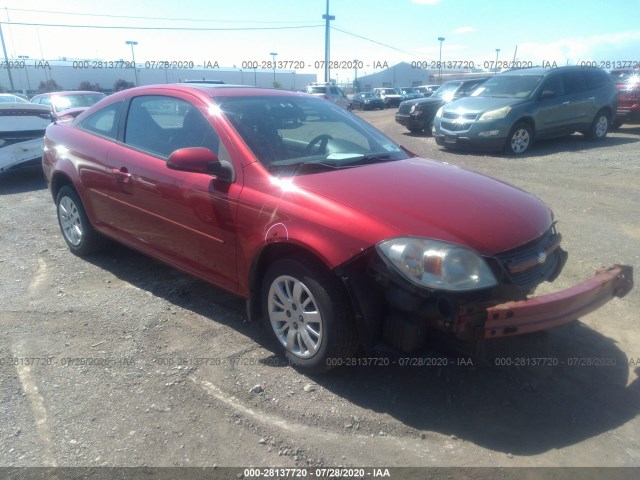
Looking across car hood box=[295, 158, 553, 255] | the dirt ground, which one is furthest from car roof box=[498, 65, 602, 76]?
car hood box=[295, 158, 553, 255]

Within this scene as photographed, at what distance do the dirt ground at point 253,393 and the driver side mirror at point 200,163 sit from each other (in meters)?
1.15

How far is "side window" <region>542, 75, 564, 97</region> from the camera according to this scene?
1101 cm

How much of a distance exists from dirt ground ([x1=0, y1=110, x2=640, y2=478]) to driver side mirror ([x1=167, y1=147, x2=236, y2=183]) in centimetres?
115

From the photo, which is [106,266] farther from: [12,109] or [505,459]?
[12,109]

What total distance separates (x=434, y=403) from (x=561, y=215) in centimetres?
417

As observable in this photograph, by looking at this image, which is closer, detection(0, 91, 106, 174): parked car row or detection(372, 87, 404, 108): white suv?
detection(0, 91, 106, 174): parked car row

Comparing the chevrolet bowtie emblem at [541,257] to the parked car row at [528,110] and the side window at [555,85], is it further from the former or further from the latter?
Answer: the side window at [555,85]

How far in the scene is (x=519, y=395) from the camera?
9.60 ft

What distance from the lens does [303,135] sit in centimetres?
383

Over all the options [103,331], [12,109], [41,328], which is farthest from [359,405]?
[12,109]

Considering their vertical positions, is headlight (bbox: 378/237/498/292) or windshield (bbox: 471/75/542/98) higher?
windshield (bbox: 471/75/542/98)

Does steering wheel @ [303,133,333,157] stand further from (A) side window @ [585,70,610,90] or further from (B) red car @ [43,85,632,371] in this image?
(A) side window @ [585,70,610,90]

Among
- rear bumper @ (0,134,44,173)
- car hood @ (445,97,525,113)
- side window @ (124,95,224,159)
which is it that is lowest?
rear bumper @ (0,134,44,173)

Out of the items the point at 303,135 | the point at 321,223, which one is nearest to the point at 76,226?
the point at 303,135
